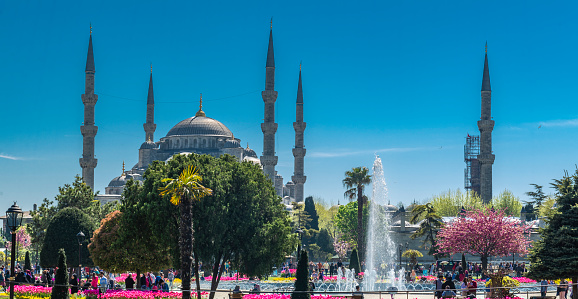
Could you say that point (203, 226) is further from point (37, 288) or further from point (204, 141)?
point (204, 141)

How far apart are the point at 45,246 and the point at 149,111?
220 ft

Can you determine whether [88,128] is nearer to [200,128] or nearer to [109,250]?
[200,128]

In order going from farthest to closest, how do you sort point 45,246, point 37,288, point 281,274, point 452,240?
1. point 281,274
2. point 452,240
3. point 45,246
4. point 37,288

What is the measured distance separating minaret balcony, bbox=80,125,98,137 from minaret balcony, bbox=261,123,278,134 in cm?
1874

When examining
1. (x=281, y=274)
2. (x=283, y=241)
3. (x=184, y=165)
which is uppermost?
(x=184, y=165)

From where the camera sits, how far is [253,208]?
27.5m

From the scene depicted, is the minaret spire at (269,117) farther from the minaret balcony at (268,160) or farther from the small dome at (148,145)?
the small dome at (148,145)

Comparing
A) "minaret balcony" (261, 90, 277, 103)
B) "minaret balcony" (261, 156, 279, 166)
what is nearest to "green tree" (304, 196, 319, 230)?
"minaret balcony" (261, 156, 279, 166)

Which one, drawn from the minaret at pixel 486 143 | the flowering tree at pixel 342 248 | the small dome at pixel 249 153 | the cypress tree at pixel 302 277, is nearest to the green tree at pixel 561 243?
the cypress tree at pixel 302 277

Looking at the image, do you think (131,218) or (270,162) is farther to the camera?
(270,162)

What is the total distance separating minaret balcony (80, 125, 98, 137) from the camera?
232 feet

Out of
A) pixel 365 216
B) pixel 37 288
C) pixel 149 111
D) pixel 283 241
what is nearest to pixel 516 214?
pixel 365 216

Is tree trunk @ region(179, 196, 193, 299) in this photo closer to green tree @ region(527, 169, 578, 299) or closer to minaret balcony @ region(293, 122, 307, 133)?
green tree @ region(527, 169, 578, 299)

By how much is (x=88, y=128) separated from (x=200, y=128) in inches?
1194
